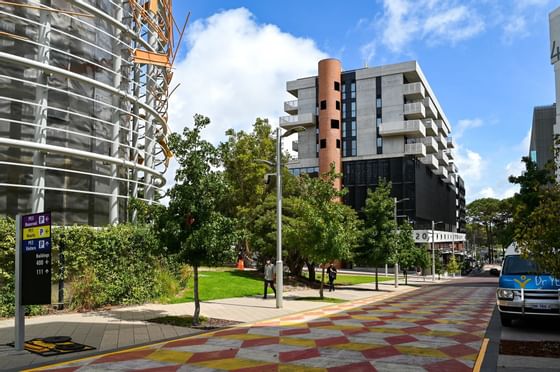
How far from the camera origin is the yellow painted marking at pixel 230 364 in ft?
29.7

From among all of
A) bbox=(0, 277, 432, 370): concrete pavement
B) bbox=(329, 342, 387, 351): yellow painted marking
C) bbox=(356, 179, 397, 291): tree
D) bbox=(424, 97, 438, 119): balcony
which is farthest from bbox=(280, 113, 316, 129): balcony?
bbox=(329, 342, 387, 351): yellow painted marking

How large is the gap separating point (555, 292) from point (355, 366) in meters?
6.88

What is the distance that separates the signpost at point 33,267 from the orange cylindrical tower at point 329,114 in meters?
59.7

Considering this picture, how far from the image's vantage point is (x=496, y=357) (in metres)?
9.88

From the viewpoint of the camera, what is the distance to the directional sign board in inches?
412

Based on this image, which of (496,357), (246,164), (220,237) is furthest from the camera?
(246,164)

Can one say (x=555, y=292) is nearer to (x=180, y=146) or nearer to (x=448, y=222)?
(x=180, y=146)

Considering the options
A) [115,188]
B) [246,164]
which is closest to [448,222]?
[246,164]

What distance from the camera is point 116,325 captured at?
14047 millimetres

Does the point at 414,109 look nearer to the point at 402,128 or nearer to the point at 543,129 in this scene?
the point at 402,128

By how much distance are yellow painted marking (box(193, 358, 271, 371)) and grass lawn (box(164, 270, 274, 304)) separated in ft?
36.3

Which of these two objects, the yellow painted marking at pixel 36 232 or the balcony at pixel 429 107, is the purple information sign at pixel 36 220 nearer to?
the yellow painted marking at pixel 36 232

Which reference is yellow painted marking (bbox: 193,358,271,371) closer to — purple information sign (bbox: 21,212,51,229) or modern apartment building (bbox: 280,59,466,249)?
purple information sign (bbox: 21,212,51,229)

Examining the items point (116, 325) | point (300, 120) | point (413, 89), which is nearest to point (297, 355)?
point (116, 325)
